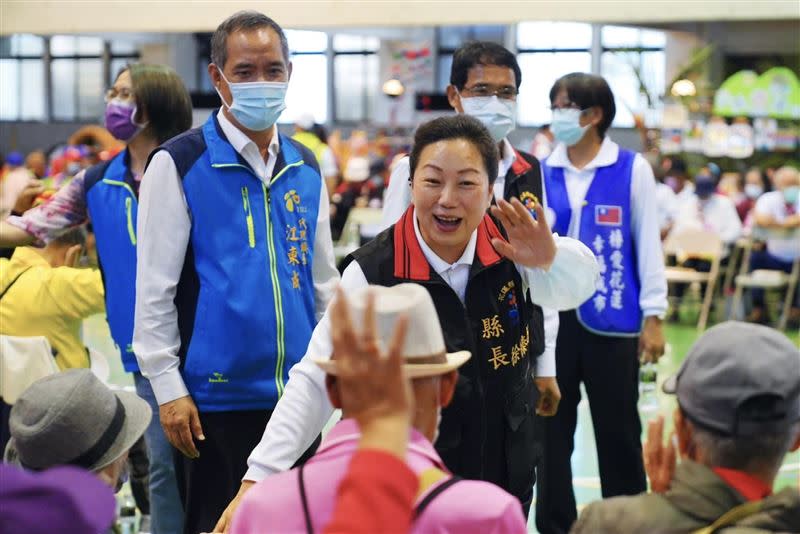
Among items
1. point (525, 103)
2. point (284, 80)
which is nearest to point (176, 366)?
point (284, 80)

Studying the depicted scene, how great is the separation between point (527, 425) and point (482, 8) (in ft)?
5.68

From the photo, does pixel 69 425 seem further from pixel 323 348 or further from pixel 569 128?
pixel 569 128

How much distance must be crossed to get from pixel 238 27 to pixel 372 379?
86.1 inches

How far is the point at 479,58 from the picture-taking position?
425 cm

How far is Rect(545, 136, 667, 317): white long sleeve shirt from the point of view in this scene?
491 centimetres

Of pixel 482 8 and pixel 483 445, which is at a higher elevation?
pixel 482 8

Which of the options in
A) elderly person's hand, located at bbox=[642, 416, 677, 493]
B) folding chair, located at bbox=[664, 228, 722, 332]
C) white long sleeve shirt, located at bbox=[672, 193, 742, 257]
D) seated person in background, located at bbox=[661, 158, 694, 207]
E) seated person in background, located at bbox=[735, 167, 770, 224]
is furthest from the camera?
seated person in background, located at bbox=[661, 158, 694, 207]

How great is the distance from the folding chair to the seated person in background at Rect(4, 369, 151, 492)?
9.64 meters

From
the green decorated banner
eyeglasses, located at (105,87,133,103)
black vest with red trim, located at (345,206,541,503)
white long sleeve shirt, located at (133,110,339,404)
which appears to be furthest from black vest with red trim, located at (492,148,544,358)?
the green decorated banner

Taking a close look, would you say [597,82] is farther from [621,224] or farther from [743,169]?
[743,169]

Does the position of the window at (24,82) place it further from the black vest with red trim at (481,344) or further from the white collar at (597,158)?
the black vest with red trim at (481,344)

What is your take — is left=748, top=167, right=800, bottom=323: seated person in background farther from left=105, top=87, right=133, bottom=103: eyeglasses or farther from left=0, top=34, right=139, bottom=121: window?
left=0, top=34, right=139, bottom=121: window

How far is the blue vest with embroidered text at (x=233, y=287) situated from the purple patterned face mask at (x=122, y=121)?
28.4 inches

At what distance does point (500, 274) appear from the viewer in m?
3.11
